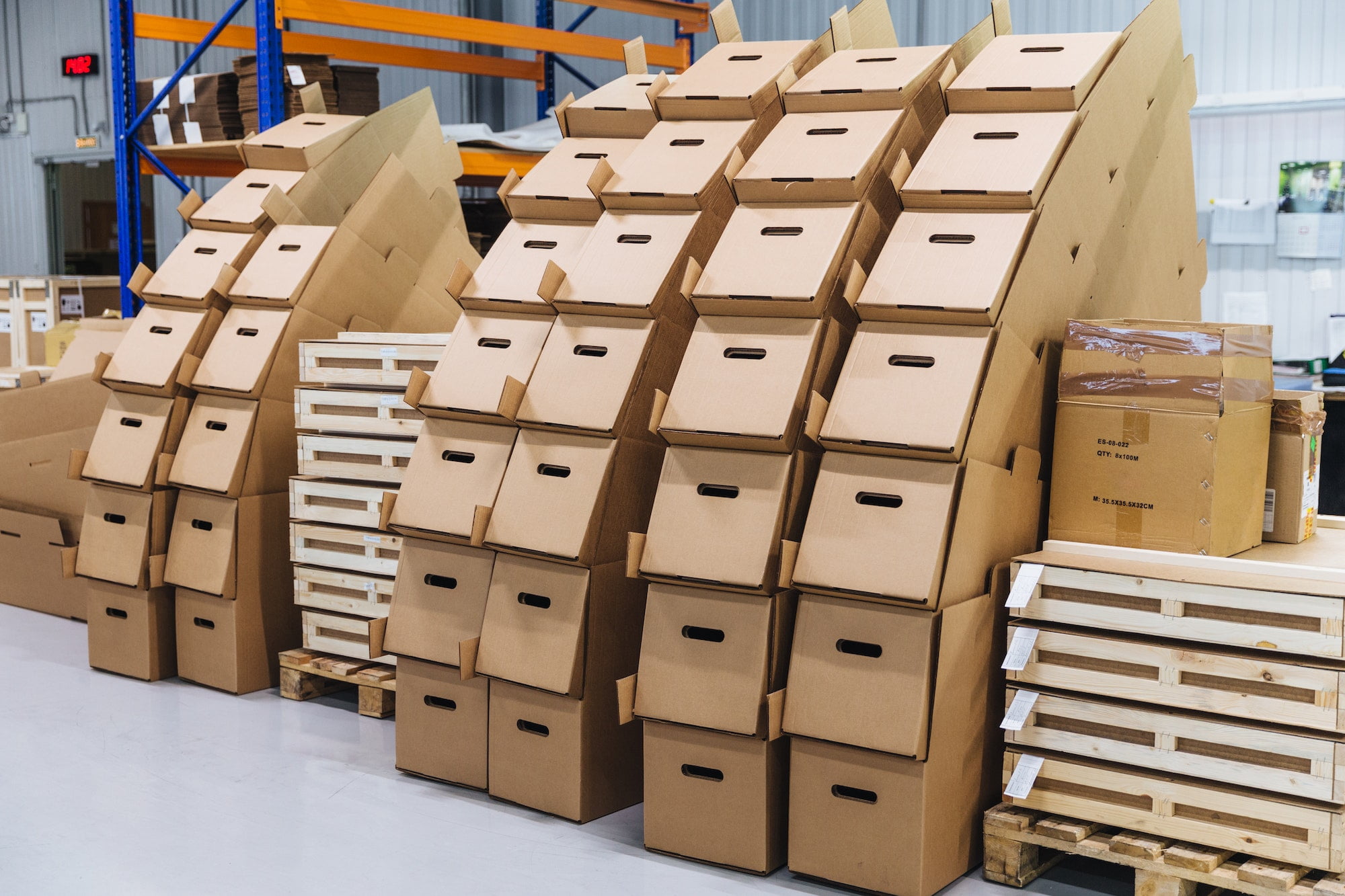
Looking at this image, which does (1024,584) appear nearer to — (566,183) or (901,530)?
(901,530)

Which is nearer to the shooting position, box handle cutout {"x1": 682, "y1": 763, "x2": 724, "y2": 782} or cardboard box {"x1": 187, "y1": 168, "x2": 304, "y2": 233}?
box handle cutout {"x1": 682, "y1": 763, "x2": 724, "y2": 782}

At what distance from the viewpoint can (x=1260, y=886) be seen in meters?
3.02

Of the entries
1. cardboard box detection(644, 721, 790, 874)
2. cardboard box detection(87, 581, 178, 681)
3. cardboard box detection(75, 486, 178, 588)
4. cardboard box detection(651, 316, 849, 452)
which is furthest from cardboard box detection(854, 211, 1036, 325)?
cardboard box detection(87, 581, 178, 681)

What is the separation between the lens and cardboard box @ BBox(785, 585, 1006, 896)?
3.20m

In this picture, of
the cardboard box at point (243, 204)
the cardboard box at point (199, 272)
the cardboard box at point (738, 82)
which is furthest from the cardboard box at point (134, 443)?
the cardboard box at point (738, 82)

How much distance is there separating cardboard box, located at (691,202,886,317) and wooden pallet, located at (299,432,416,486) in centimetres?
173

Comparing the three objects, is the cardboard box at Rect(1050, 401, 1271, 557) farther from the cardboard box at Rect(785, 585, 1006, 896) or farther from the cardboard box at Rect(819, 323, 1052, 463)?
the cardboard box at Rect(785, 585, 1006, 896)

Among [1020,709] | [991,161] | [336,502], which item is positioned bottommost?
[1020,709]

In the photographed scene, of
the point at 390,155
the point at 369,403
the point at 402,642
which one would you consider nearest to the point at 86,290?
the point at 390,155

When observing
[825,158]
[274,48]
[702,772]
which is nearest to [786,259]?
[825,158]

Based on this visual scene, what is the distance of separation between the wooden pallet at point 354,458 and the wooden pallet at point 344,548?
21cm

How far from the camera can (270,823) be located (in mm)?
3826

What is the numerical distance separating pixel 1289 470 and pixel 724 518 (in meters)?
1.72

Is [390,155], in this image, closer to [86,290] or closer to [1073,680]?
[1073,680]
